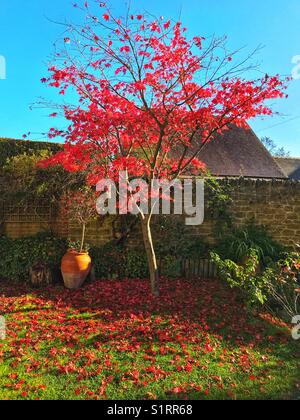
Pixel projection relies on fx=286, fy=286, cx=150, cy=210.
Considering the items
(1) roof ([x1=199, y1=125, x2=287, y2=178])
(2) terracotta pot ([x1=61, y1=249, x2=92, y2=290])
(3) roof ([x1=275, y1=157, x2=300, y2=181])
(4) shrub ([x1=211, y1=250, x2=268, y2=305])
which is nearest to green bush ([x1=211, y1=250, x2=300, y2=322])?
(4) shrub ([x1=211, y1=250, x2=268, y2=305])

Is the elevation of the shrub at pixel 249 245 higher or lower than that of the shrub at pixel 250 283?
higher

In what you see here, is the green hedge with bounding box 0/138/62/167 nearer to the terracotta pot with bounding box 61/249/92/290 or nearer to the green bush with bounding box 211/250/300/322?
the terracotta pot with bounding box 61/249/92/290

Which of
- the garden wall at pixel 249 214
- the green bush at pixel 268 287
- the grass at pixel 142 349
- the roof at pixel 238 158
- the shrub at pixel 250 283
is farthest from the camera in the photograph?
the roof at pixel 238 158

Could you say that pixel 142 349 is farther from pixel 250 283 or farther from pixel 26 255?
pixel 26 255

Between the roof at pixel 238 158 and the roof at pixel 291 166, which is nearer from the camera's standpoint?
the roof at pixel 238 158

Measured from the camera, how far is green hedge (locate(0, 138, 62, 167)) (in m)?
8.54

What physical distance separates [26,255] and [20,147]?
3.56m

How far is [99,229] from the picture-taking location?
25.1ft

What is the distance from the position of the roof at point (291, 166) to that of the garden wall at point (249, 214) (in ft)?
52.0

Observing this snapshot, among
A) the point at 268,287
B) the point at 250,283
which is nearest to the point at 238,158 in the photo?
the point at 268,287

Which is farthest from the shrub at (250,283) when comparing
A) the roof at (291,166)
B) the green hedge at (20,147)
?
the roof at (291,166)

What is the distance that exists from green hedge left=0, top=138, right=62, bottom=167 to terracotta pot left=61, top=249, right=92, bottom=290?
3925 millimetres

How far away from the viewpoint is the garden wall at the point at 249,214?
26.4 ft

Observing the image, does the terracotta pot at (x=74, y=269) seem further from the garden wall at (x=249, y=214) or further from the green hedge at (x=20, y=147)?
the green hedge at (x=20, y=147)
